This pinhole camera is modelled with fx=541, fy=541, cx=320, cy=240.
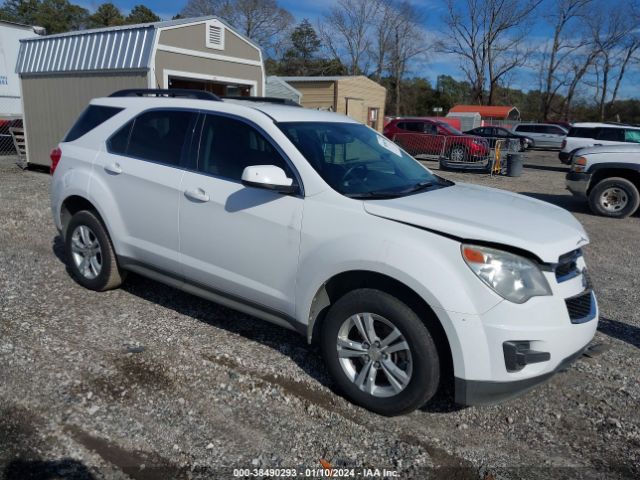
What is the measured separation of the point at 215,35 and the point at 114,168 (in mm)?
8858

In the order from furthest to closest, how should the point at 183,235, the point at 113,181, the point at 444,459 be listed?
the point at 113,181, the point at 183,235, the point at 444,459

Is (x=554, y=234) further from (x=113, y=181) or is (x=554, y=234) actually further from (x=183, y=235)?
A: (x=113, y=181)

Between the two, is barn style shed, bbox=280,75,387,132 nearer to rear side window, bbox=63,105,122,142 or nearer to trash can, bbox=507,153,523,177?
trash can, bbox=507,153,523,177

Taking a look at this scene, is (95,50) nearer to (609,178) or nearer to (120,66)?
(120,66)

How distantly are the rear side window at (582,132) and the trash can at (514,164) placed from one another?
16.0ft

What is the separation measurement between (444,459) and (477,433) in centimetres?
36

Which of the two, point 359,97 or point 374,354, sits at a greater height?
point 359,97

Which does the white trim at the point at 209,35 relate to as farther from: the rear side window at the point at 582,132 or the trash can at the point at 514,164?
the rear side window at the point at 582,132

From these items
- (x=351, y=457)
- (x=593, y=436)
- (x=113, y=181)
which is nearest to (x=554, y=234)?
(x=593, y=436)

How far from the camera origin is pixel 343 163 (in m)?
3.78

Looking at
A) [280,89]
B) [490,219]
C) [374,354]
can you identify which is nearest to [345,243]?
[374,354]

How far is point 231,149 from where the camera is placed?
3.94m

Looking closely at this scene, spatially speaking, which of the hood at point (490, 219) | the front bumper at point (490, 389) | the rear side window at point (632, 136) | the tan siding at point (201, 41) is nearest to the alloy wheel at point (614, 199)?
the hood at point (490, 219)

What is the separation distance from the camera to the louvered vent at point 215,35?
12.2 meters
